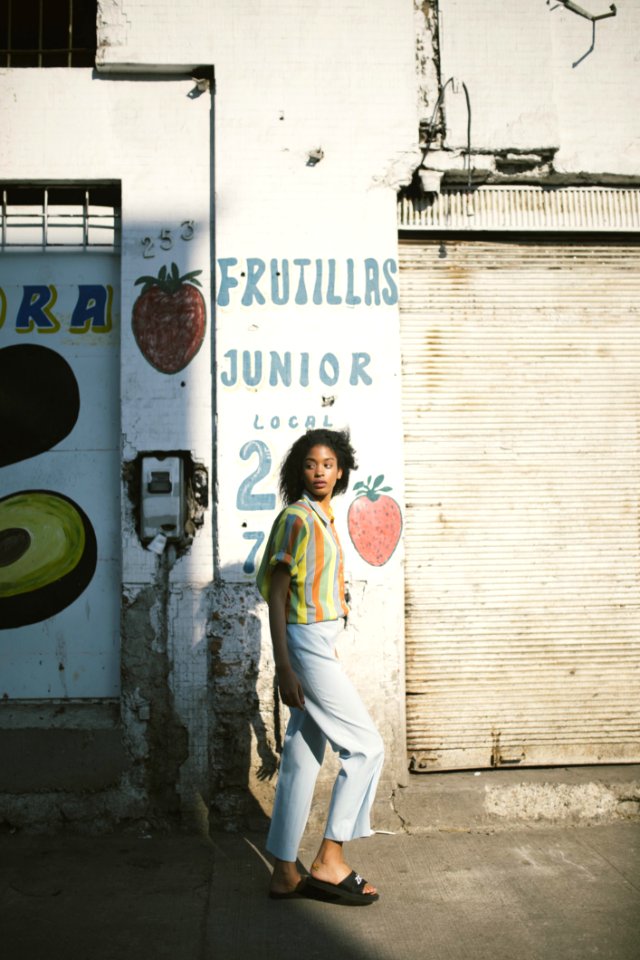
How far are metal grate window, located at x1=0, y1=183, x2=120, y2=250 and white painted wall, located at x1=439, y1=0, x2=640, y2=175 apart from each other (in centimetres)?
189

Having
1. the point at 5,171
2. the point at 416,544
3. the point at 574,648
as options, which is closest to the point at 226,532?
the point at 416,544

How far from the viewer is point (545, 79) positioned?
4.12m

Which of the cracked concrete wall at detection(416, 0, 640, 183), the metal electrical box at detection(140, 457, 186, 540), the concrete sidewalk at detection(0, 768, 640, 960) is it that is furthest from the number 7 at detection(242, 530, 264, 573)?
the cracked concrete wall at detection(416, 0, 640, 183)

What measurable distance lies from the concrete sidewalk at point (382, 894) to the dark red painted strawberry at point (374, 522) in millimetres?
1198

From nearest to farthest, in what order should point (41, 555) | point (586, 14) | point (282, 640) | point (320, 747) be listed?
1. point (282, 640)
2. point (320, 747)
3. point (41, 555)
4. point (586, 14)

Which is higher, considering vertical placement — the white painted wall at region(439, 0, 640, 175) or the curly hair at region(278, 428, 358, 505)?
the white painted wall at region(439, 0, 640, 175)

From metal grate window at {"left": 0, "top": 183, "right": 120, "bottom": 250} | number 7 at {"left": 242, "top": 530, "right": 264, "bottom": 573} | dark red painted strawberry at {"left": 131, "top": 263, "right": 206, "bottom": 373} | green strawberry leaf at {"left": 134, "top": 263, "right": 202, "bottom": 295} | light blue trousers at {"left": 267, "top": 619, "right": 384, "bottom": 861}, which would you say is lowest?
light blue trousers at {"left": 267, "top": 619, "right": 384, "bottom": 861}

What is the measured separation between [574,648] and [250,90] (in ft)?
11.2

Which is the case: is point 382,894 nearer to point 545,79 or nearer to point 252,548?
point 252,548

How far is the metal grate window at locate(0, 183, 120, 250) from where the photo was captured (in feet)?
13.5

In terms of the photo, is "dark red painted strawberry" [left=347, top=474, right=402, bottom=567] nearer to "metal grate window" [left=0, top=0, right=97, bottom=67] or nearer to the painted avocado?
the painted avocado

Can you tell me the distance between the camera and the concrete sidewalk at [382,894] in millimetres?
2719

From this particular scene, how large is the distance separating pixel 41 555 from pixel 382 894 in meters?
2.36

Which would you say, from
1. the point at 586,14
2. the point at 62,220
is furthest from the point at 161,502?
the point at 586,14
